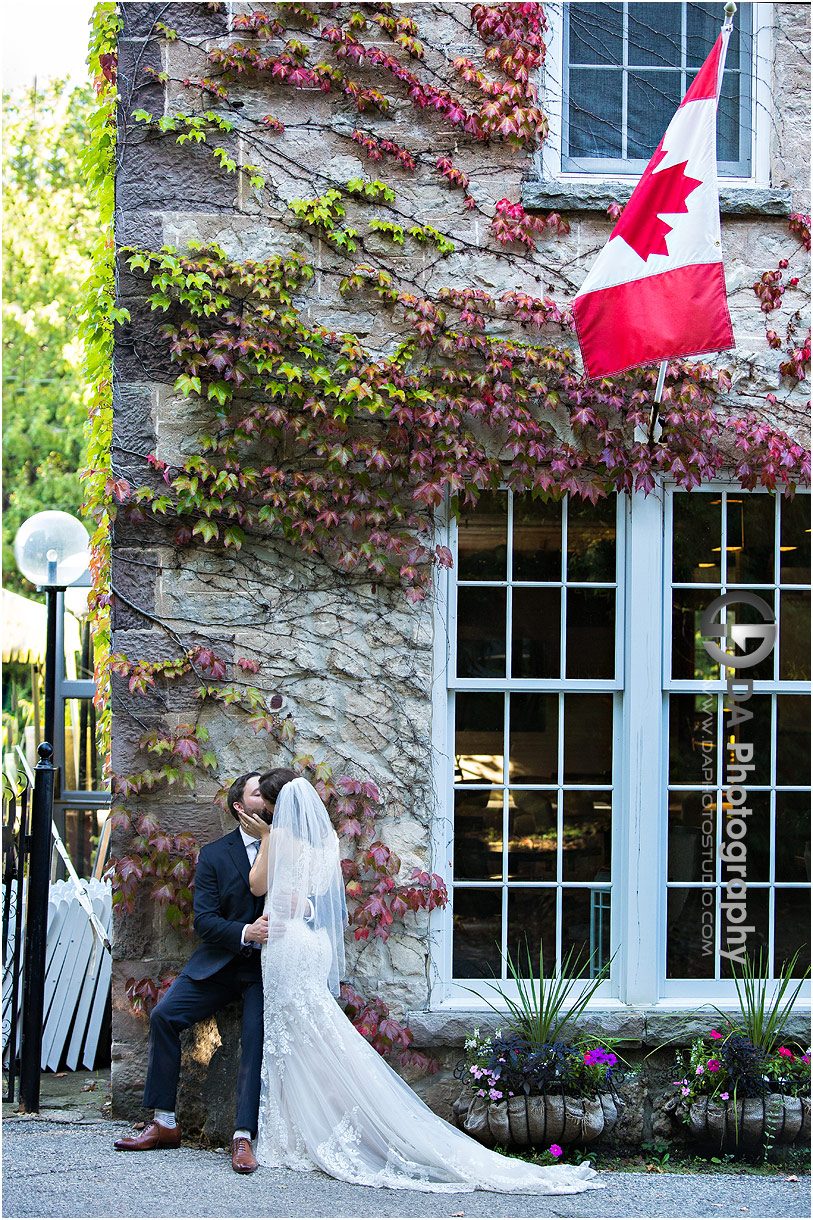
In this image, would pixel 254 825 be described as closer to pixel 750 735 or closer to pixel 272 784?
pixel 272 784

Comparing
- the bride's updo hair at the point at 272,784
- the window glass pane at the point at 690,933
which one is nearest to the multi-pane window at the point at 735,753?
the window glass pane at the point at 690,933

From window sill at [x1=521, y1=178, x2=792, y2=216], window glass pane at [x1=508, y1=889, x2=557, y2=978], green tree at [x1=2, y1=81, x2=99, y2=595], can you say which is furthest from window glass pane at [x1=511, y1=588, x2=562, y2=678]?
green tree at [x1=2, y1=81, x2=99, y2=595]

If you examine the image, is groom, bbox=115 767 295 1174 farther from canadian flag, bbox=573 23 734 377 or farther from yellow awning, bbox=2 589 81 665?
yellow awning, bbox=2 589 81 665

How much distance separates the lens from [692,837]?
5.25 m

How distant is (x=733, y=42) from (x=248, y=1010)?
17.2ft

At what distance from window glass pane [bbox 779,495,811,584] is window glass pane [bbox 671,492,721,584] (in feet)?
1.14

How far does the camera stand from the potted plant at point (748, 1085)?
4.61 m

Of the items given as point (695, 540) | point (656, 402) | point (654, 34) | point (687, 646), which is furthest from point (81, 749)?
point (654, 34)

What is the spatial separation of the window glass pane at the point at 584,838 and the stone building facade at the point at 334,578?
7 cm

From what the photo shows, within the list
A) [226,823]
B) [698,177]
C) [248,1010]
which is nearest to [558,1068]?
[248,1010]

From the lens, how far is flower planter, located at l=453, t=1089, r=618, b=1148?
4.52m

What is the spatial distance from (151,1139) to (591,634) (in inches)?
117

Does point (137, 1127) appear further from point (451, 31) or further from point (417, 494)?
point (451, 31)

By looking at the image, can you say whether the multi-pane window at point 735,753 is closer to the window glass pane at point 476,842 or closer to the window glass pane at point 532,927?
the window glass pane at point 532,927
